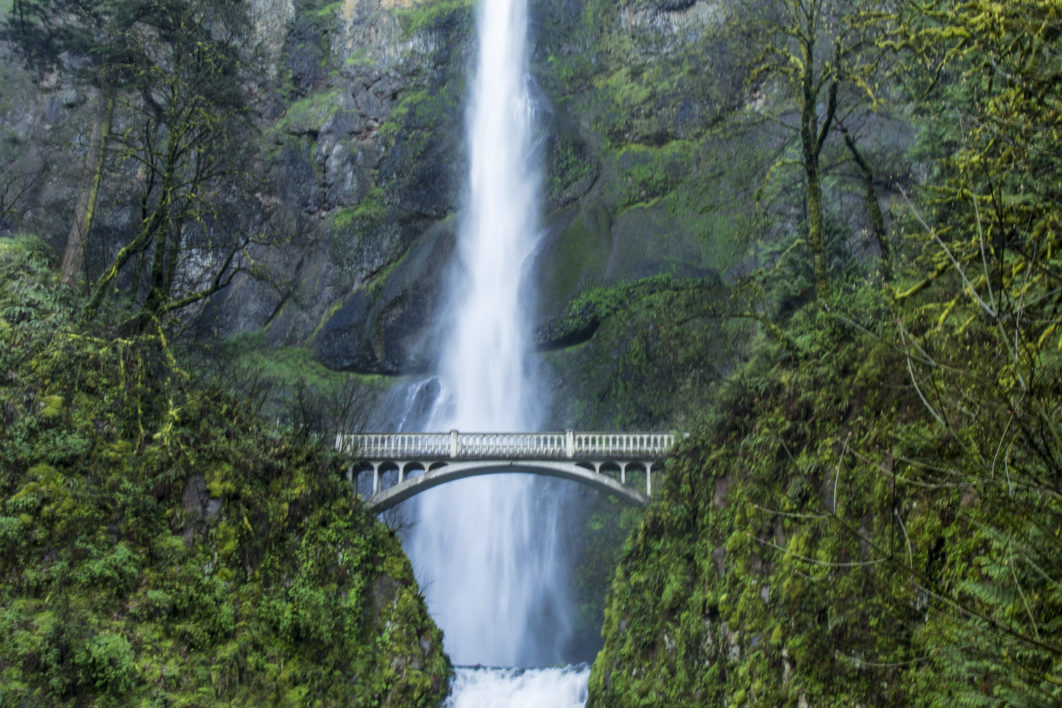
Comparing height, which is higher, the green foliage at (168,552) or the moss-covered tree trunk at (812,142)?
the moss-covered tree trunk at (812,142)

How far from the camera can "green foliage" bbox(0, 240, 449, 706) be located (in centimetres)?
1440

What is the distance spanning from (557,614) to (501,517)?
15.2ft

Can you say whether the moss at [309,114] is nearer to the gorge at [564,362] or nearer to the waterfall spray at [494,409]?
the gorge at [564,362]

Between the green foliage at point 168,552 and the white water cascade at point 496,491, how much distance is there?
5351mm

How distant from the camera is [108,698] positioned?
45.0 feet

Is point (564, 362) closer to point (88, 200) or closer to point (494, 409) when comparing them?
point (494, 409)

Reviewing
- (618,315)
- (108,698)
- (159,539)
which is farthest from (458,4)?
(108,698)

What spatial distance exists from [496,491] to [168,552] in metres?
20.8

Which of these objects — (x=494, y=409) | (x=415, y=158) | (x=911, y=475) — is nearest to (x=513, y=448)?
(x=494, y=409)

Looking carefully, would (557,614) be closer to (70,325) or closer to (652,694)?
(652,694)

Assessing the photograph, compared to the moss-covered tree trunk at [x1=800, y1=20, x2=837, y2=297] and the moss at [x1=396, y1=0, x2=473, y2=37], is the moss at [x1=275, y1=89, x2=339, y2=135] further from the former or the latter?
the moss-covered tree trunk at [x1=800, y1=20, x2=837, y2=297]

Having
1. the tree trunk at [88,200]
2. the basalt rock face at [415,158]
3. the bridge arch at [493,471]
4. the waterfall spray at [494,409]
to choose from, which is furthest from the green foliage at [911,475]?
the basalt rock face at [415,158]

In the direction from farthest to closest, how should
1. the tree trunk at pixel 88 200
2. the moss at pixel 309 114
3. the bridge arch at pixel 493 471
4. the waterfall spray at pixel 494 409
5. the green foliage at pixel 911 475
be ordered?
the moss at pixel 309 114
the waterfall spray at pixel 494 409
the bridge arch at pixel 493 471
the tree trunk at pixel 88 200
the green foliage at pixel 911 475

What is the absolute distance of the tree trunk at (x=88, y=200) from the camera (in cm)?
2052
